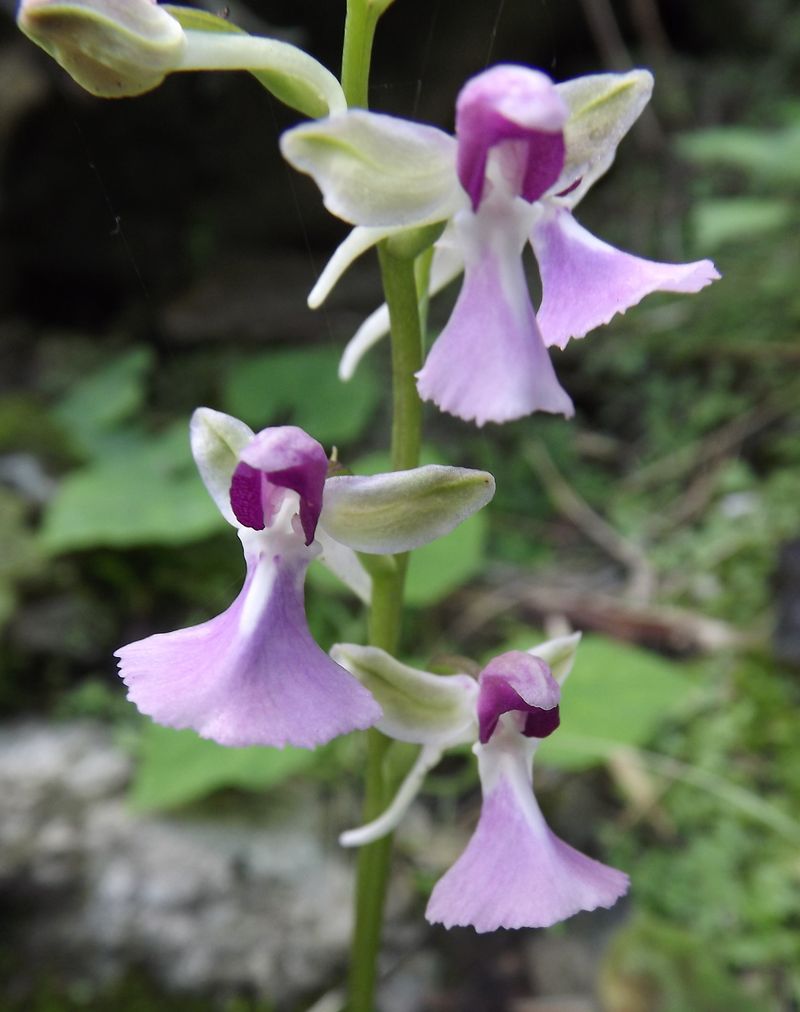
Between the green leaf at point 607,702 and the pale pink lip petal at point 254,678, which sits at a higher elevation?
the pale pink lip petal at point 254,678

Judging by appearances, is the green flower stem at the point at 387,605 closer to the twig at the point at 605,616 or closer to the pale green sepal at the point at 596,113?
the pale green sepal at the point at 596,113

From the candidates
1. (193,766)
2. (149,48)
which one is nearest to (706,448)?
(193,766)

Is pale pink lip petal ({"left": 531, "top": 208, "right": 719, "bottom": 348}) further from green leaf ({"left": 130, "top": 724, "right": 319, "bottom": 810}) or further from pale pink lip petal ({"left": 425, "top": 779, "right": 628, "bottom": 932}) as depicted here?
green leaf ({"left": 130, "top": 724, "right": 319, "bottom": 810})

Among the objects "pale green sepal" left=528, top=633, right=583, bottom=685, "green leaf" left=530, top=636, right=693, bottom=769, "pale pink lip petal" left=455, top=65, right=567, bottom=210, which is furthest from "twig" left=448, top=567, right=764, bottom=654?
"pale pink lip petal" left=455, top=65, right=567, bottom=210

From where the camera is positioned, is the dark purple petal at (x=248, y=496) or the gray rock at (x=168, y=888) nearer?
the dark purple petal at (x=248, y=496)

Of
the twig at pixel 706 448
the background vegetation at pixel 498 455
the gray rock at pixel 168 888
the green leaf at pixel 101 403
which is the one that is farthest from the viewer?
the twig at pixel 706 448

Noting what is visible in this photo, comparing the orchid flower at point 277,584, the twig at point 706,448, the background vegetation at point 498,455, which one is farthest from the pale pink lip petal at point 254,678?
the twig at point 706,448

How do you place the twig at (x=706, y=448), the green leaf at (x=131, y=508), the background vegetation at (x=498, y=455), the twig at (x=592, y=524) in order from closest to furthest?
1. the background vegetation at (x=498, y=455)
2. the green leaf at (x=131, y=508)
3. the twig at (x=592, y=524)
4. the twig at (x=706, y=448)

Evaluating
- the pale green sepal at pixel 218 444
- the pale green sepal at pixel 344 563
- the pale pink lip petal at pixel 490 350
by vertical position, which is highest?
the pale pink lip petal at pixel 490 350
